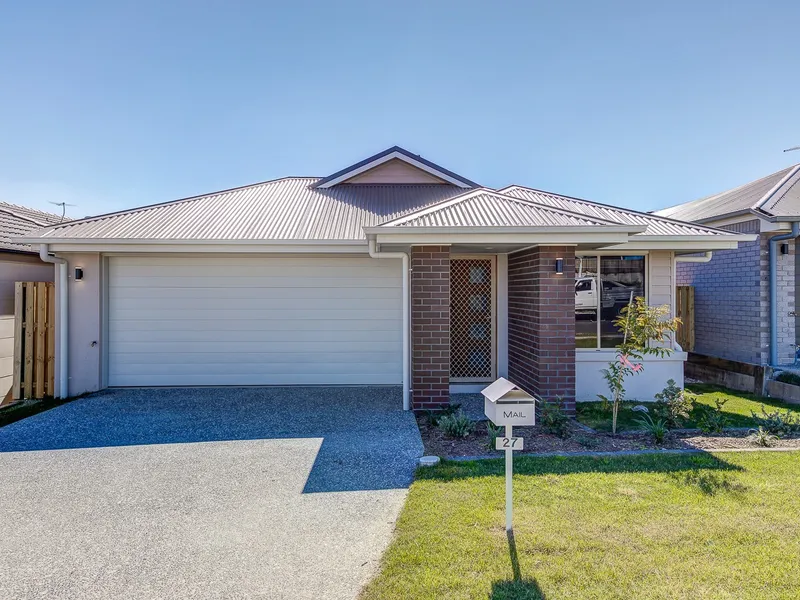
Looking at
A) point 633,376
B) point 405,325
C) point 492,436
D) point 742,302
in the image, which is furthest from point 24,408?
point 742,302

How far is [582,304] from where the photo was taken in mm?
8406

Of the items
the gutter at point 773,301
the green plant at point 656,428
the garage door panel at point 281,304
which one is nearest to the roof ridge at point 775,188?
the gutter at point 773,301

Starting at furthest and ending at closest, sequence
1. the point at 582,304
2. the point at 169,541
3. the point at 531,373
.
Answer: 1. the point at 582,304
2. the point at 531,373
3. the point at 169,541

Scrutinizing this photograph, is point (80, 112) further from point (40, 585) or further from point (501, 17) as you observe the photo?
point (40, 585)

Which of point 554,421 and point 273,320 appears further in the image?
point 273,320

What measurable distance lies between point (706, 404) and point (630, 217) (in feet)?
12.6

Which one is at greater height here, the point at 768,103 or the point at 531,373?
the point at 768,103

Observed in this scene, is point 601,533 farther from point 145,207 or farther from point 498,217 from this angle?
point 145,207

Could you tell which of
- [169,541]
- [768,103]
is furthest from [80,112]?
[768,103]

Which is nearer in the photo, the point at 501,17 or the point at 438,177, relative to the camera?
the point at 501,17

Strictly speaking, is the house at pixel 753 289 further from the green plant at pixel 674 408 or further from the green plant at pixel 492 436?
the green plant at pixel 492 436

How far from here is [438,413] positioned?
706cm

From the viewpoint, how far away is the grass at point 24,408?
7.29m

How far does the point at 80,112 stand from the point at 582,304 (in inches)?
531
